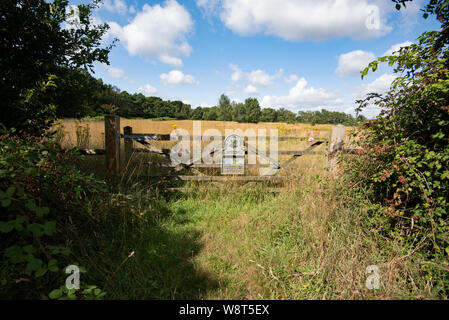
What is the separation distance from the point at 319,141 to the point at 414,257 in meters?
3.17

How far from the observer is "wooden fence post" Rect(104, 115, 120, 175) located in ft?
13.8

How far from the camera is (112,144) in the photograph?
167 inches

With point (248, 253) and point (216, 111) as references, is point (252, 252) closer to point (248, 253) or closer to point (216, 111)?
point (248, 253)

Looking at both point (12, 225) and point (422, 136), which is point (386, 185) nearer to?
point (422, 136)

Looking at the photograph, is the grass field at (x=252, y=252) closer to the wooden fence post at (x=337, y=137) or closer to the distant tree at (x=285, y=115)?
the wooden fence post at (x=337, y=137)

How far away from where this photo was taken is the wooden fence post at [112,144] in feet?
13.8

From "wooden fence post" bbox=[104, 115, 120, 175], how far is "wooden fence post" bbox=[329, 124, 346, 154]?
4.55 meters

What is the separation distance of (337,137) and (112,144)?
4734mm

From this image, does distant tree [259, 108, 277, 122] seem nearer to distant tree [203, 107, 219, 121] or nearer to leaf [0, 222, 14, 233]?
distant tree [203, 107, 219, 121]

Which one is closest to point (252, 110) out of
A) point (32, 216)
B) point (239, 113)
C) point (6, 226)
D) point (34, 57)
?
point (239, 113)

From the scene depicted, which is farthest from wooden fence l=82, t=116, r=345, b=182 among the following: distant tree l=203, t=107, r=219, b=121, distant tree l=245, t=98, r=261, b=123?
distant tree l=203, t=107, r=219, b=121

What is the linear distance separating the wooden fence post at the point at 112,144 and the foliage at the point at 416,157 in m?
4.32

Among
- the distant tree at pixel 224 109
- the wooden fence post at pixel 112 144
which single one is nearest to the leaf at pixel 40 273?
the wooden fence post at pixel 112 144
